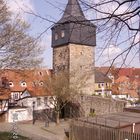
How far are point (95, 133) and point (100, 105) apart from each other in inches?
724

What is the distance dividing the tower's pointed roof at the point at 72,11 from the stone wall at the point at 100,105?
89.7 feet

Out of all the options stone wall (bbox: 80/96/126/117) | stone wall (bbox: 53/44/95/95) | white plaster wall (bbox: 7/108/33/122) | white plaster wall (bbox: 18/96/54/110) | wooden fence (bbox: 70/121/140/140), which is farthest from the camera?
stone wall (bbox: 53/44/95/95)

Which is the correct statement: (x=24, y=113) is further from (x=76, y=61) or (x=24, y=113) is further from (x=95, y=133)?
(x=95, y=133)

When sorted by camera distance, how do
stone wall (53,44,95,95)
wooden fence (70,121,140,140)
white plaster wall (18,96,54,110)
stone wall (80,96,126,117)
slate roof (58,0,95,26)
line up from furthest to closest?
stone wall (53,44,95,95)
white plaster wall (18,96,54,110)
stone wall (80,96,126,117)
wooden fence (70,121,140,140)
slate roof (58,0,95,26)

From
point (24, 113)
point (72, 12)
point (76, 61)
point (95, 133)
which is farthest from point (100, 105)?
point (72, 12)

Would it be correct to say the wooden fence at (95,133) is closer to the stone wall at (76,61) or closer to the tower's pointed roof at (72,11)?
the tower's pointed roof at (72,11)

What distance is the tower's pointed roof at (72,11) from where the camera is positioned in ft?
15.7

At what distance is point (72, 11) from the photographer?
5090 millimetres

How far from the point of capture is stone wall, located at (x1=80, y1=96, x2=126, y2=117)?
32991mm

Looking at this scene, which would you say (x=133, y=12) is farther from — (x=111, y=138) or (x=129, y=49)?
(x=111, y=138)

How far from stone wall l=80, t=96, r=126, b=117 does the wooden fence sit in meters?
12.2

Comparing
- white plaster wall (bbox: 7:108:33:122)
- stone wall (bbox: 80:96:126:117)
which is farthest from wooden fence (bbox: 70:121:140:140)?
white plaster wall (bbox: 7:108:33:122)

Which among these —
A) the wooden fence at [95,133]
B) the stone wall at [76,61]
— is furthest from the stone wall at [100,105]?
the wooden fence at [95,133]

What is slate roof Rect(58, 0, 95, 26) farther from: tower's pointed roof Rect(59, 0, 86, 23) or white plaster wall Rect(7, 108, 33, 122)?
white plaster wall Rect(7, 108, 33, 122)
